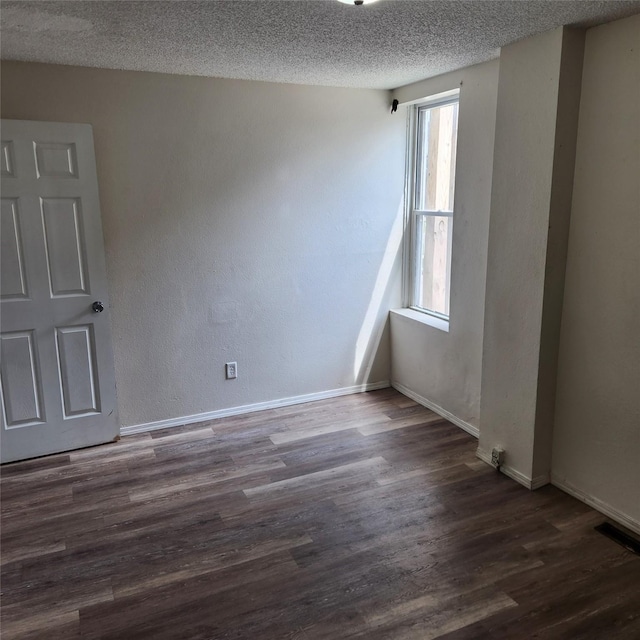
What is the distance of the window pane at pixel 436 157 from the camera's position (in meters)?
3.71

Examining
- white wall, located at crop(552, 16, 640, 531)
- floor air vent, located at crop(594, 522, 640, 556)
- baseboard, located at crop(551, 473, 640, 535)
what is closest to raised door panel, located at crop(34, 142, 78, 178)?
white wall, located at crop(552, 16, 640, 531)

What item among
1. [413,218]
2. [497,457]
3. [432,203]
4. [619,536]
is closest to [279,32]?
[432,203]

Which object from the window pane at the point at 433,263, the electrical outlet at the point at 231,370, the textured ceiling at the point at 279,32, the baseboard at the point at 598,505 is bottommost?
the baseboard at the point at 598,505

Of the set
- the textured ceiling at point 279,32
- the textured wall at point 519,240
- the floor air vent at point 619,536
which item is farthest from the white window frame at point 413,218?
the floor air vent at point 619,536

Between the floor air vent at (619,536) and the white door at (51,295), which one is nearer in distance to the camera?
the floor air vent at (619,536)

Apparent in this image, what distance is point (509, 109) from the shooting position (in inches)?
109

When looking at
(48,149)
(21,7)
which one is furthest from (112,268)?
(21,7)

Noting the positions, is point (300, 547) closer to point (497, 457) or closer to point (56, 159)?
point (497, 457)

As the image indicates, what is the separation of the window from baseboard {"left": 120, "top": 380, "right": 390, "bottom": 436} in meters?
0.77

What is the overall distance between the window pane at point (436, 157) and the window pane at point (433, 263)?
11 cm

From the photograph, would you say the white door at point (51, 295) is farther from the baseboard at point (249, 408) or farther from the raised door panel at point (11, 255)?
the baseboard at point (249, 408)

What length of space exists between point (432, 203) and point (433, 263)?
1.42 ft

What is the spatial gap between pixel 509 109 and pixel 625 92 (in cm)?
55

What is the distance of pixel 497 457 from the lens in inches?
121
